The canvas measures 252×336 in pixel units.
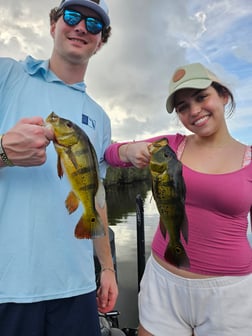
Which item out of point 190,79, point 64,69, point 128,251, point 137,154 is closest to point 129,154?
point 137,154

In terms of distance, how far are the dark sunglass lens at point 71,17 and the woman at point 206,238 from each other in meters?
0.79

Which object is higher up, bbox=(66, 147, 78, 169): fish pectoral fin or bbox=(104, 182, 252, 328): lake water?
bbox=(66, 147, 78, 169): fish pectoral fin

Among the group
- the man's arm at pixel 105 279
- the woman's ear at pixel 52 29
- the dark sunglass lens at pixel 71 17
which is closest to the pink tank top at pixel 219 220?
the man's arm at pixel 105 279

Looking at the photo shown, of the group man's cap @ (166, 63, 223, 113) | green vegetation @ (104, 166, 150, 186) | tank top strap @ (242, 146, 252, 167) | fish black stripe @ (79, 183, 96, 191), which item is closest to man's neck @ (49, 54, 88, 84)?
man's cap @ (166, 63, 223, 113)

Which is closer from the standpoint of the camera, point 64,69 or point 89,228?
point 89,228

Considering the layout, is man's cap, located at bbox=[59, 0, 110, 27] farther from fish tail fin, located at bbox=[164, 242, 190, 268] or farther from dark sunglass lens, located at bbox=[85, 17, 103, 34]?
fish tail fin, located at bbox=[164, 242, 190, 268]

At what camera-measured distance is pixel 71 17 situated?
83.7 inches

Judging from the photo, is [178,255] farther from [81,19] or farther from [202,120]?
[81,19]

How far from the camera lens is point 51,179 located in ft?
6.28

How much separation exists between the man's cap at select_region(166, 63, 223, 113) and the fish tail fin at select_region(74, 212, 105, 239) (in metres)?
1.10

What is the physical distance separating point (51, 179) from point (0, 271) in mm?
589

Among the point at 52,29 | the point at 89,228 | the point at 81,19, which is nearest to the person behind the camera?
the point at 89,228

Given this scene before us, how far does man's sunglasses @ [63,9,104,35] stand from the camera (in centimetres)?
212

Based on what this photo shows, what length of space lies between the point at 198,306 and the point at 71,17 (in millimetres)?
2110
